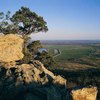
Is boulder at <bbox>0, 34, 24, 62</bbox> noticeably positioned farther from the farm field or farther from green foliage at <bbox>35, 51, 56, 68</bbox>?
green foliage at <bbox>35, 51, 56, 68</bbox>

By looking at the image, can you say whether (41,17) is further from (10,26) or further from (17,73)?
(17,73)

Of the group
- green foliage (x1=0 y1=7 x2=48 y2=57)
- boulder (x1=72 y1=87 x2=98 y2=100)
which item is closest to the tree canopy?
green foliage (x1=0 y1=7 x2=48 y2=57)

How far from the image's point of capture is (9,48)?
31.2m

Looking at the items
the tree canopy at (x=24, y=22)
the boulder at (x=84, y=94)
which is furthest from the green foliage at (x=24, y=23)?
the boulder at (x=84, y=94)

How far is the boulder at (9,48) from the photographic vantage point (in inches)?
1201

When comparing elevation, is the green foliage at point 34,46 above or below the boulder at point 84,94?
above

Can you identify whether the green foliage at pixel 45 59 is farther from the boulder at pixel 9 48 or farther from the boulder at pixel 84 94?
the boulder at pixel 84 94

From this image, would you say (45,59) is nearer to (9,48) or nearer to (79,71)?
(79,71)

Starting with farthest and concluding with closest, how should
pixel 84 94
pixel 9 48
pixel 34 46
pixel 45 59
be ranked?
pixel 34 46 → pixel 45 59 → pixel 9 48 → pixel 84 94

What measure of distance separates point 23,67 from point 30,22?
21.8 meters

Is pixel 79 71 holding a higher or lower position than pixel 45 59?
lower

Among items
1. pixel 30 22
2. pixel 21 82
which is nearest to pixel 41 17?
pixel 30 22

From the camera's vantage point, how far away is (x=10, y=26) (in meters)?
47.2

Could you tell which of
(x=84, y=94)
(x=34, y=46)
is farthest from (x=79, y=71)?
(x=84, y=94)
